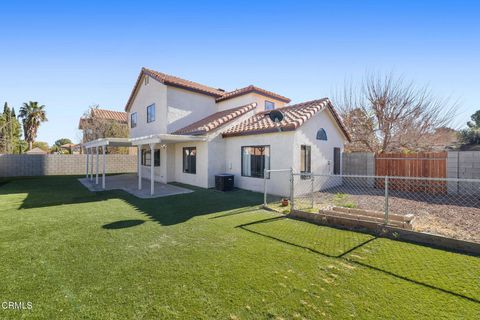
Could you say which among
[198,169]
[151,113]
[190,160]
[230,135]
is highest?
[151,113]

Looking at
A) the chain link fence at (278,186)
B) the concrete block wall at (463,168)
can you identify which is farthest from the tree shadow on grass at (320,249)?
the concrete block wall at (463,168)

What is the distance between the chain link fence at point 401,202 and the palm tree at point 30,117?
4448cm

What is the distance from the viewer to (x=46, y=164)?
21453 mm

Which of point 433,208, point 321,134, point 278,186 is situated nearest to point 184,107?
point 278,186

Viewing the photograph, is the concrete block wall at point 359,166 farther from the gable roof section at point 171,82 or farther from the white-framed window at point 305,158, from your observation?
the gable roof section at point 171,82

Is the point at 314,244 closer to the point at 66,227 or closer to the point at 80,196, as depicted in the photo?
the point at 66,227

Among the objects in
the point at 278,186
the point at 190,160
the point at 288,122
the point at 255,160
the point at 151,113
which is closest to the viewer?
the point at 288,122

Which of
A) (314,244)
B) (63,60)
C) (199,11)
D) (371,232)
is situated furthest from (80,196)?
(371,232)

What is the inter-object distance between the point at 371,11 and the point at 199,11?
6.64m

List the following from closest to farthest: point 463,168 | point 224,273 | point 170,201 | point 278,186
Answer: point 224,273
point 170,201
point 463,168
point 278,186

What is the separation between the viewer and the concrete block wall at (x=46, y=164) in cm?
2041

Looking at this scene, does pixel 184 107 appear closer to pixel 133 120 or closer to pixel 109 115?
pixel 133 120

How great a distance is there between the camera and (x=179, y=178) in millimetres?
15398

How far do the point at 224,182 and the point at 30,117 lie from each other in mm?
42218
